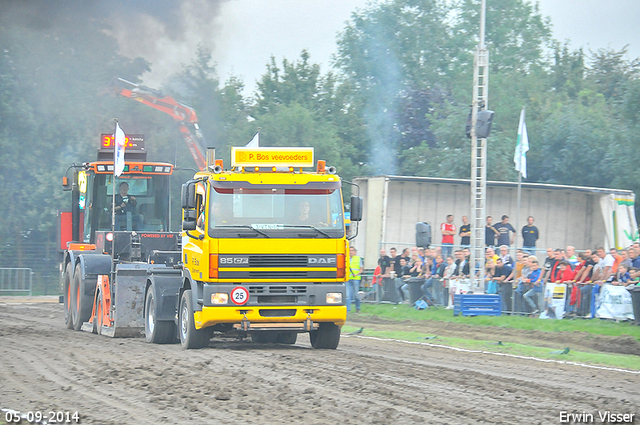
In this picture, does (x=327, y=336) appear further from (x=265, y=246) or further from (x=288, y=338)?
(x=265, y=246)

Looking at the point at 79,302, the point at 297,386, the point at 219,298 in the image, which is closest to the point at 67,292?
the point at 79,302

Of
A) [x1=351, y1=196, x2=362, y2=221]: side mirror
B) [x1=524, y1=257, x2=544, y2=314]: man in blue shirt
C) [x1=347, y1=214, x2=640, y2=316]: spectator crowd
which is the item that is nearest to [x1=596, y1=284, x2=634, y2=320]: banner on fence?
[x1=347, y1=214, x2=640, y2=316]: spectator crowd

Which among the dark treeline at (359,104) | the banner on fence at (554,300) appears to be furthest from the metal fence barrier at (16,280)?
the banner on fence at (554,300)

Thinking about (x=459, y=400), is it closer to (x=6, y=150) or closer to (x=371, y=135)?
(x=6, y=150)

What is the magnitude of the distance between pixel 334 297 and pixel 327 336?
1.00 m

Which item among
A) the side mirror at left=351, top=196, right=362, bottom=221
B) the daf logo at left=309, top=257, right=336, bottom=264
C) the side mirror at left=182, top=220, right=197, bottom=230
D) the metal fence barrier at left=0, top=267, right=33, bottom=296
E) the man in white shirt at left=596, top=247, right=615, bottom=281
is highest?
the side mirror at left=351, top=196, right=362, bottom=221

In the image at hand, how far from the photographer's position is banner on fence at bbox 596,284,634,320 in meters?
17.4

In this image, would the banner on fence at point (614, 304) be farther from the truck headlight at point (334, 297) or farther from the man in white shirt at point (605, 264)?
the truck headlight at point (334, 297)

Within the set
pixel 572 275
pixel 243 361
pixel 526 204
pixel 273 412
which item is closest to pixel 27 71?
pixel 526 204

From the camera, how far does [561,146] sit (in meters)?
38.1

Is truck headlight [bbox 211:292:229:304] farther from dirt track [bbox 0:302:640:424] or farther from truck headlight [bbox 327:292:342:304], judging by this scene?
truck headlight [bbox 327:292:342:304]

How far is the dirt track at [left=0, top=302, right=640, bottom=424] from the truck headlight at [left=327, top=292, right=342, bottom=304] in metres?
0.79

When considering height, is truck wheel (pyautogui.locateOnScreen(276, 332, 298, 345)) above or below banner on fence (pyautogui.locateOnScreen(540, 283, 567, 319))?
below

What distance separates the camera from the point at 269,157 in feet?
43.4
